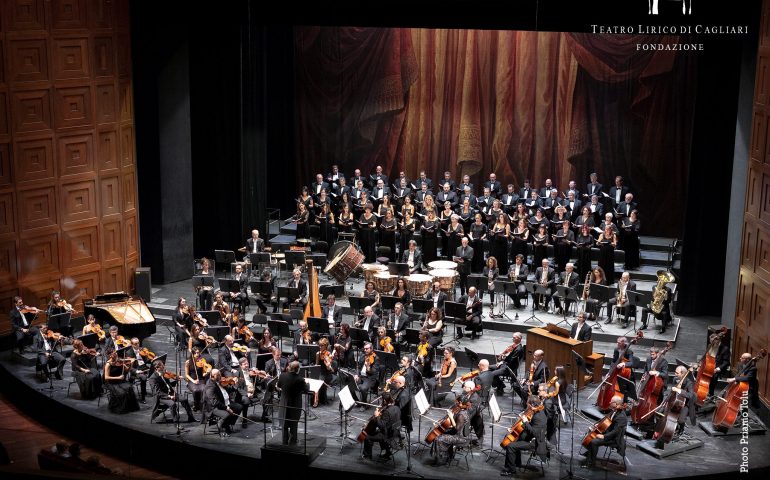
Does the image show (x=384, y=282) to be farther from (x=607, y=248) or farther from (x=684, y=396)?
(x=684, y=396)

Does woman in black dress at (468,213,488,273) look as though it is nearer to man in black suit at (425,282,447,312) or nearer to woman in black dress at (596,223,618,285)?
woman in black dress at (596,223,618,285)

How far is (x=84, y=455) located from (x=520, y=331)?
725 centimetres

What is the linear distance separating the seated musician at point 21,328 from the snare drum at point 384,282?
554 cm

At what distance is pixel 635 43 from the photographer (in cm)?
2178

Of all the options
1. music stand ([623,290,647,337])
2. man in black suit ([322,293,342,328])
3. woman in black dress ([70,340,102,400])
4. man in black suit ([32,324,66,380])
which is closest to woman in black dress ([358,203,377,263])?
man in black suit ([322,293,342,328])

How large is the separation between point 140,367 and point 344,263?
197 inches

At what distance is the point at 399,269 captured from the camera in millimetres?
18109

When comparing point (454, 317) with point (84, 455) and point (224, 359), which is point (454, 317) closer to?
point (224, 359)

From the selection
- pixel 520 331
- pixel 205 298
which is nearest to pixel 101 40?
pixel 205 298

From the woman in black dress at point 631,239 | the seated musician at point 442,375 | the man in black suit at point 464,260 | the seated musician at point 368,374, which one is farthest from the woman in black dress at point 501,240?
the seated musician at point 368,374

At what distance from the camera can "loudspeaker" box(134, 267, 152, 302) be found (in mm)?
19312

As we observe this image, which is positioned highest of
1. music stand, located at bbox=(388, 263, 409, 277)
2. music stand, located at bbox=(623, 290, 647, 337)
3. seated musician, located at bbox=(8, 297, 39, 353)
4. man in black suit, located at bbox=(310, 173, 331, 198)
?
man in black suit, located at bbox=(310, 173, 331, 198)

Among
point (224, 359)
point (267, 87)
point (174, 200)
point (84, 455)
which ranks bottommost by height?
point (84, 455)

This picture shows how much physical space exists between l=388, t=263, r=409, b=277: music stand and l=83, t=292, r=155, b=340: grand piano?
13.2 feet
